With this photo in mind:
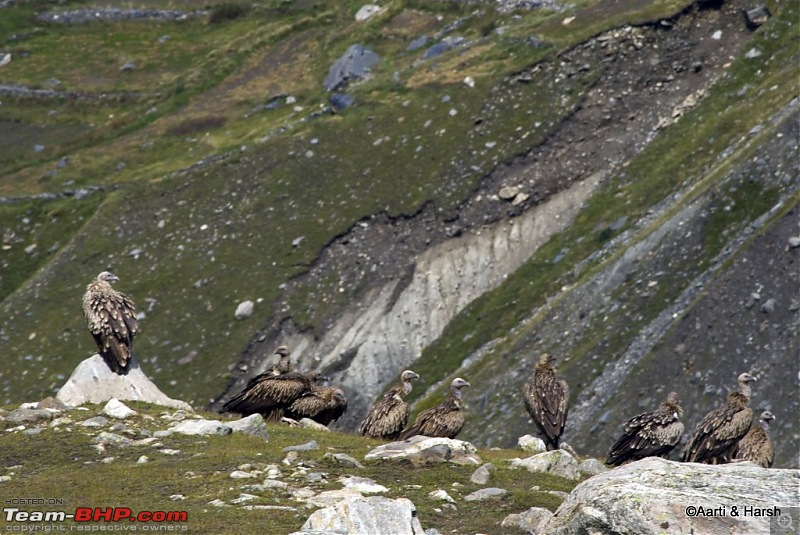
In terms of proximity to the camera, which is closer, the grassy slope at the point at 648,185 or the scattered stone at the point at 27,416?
the scattered stone at the point at 27,416

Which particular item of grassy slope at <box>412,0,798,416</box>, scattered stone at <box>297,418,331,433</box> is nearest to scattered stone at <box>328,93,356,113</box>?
grassy slope at <box>412,0,798,416</box>

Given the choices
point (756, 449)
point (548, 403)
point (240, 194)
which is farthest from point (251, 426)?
point (240, 194)

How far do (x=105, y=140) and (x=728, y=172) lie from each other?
64.6 m

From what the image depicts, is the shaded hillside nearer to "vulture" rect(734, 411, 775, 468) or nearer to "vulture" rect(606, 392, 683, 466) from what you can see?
"vulture" rect(734, 411, 775, 468)

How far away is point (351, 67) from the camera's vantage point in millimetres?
100125

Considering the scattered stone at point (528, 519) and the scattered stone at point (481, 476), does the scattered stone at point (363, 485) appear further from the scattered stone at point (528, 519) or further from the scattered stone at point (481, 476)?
the scattered stone at point (528, 519)

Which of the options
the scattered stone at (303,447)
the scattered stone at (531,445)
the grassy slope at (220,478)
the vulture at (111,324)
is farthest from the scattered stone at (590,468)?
the vulture at (111,324)

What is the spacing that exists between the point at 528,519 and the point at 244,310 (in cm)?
5239

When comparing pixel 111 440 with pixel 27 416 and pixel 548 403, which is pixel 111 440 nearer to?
pixel 27 416

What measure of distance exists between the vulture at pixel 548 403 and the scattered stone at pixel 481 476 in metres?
7.62

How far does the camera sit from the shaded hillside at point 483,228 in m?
50.6

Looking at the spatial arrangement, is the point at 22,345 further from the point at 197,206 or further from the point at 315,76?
the point at 315,76

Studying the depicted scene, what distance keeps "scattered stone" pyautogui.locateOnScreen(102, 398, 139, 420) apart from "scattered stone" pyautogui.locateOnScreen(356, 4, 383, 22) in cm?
8619

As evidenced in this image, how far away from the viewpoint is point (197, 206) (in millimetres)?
82375
